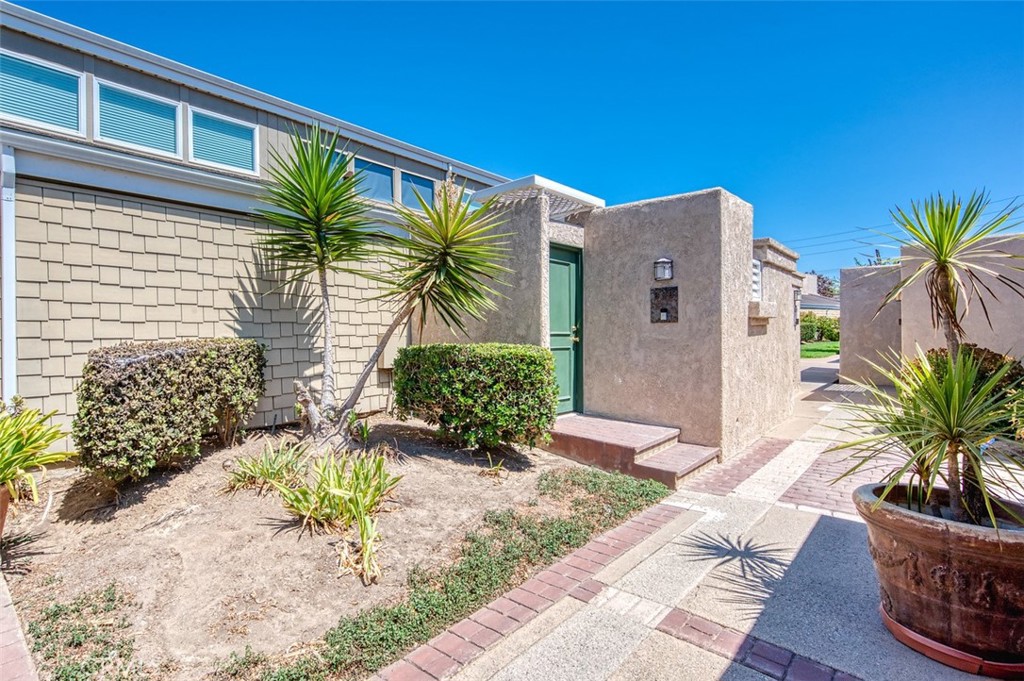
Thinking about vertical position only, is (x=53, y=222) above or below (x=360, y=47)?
below

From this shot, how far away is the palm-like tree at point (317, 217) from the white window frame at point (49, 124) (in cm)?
390

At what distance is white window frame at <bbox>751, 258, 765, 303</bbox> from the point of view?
24.0 ft

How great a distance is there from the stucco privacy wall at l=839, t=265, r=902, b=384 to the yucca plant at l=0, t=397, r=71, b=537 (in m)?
16.1

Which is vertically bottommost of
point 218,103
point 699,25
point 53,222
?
point 53,222

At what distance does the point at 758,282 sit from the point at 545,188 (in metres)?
3.75

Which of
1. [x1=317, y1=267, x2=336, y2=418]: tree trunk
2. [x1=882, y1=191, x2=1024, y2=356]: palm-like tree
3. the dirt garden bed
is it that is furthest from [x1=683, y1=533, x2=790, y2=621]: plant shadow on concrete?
[x1=317, y1=267, x2=336, y2=418]: tree trunk

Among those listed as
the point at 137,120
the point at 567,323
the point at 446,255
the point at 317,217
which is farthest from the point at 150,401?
the point at 137,120

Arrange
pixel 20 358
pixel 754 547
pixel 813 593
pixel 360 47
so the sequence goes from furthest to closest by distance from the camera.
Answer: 1. pixel 360 47
2. pixel 20 358
3. pixel 754 547
4. pixel 813 593

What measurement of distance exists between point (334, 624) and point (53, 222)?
5003 millimetres

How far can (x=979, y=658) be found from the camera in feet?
7.84

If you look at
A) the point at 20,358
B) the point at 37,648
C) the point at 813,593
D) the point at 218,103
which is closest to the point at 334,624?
the point at 37,648

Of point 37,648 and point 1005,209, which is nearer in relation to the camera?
point 37,648

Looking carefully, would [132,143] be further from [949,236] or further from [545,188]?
[949,236]

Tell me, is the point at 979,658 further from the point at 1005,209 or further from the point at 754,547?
the point at 1005,209
